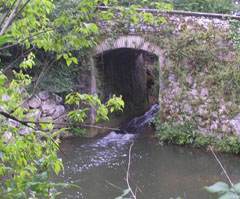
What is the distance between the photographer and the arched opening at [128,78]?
339 inches

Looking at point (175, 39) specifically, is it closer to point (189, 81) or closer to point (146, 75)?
point (189, 81)

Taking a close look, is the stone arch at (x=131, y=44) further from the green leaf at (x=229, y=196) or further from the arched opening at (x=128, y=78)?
the green leaf at (x=229, y=196)

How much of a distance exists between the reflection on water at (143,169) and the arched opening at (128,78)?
2.19 meters

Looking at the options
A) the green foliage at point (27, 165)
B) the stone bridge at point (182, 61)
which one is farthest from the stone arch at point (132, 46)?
the green foliage at point (27, 165)

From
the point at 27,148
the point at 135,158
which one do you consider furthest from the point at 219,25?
the point at 27,148

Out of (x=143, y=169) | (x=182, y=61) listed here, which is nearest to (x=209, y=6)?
(x=182, y=61)

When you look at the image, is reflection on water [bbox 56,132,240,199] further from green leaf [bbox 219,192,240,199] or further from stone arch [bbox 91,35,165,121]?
green leaf [bbox 219,192,240,199]

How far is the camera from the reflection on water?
14.9 ft

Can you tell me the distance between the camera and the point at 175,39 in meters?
7.13

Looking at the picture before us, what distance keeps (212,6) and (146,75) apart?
4.09 metres

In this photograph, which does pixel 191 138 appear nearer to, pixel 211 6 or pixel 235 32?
pixel 235 32

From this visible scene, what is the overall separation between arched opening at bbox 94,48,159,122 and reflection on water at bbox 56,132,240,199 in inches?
86.2

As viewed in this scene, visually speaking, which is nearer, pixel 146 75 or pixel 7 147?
pixel 7 147

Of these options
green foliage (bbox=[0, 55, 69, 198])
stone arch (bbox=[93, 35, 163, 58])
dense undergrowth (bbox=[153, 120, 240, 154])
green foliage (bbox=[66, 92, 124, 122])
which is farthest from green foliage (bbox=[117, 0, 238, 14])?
green foliage (bbox=[0, 55, 69, 198])
